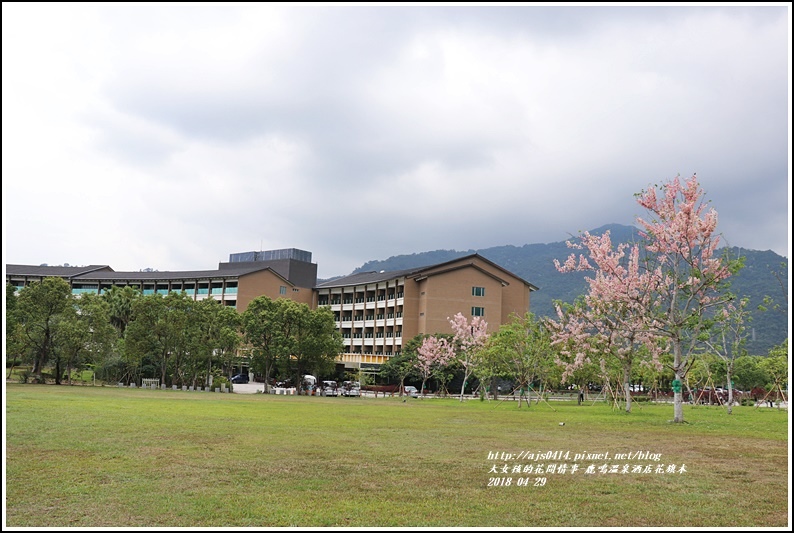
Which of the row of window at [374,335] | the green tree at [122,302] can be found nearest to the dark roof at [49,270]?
the green tree at [122,302]

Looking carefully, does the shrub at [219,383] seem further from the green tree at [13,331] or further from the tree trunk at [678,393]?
the tree trunk at [678,393]

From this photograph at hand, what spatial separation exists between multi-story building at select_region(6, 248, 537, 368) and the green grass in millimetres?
56586

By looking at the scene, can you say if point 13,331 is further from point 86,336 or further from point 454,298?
point 454,298

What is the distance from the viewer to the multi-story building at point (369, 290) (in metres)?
77.2

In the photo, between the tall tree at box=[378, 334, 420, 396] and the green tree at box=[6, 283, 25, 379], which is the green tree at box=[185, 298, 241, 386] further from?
the tall tree at box=[378, 334, 420, 396]

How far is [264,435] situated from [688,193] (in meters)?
19.6

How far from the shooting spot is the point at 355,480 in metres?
11.8

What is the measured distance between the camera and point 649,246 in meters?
28.9

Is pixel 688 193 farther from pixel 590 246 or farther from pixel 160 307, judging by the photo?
pixel 160 307

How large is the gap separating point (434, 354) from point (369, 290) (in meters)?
22.1

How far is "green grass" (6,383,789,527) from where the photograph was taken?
30.6 ft

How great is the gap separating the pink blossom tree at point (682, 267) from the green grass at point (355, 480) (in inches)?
285

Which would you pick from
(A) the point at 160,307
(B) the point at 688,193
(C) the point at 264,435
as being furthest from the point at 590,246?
(A) the point at 160,307

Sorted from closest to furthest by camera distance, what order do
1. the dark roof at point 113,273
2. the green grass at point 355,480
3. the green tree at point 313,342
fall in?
the green grass at point 355,480 → the green tree at point 313,342 → the dark roof at point 113,273
